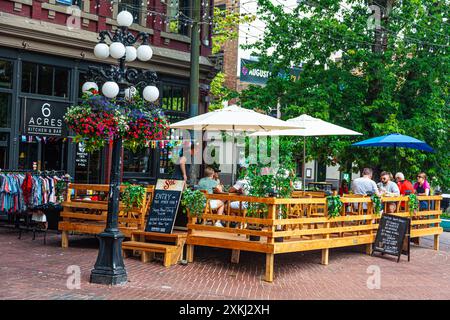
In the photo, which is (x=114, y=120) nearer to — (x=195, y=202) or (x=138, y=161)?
(x=195, y=202)

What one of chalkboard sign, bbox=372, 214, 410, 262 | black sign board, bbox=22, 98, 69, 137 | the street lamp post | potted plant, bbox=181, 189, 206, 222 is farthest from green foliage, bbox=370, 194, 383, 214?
black sign board, bbox=22, 98, 69, 137

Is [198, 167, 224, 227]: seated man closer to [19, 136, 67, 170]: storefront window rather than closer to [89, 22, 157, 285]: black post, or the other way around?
[89, 22, 157, 285]: black post

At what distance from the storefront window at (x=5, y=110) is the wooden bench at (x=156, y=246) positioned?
5949 mm

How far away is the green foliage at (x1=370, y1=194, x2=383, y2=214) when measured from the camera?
12727 mm

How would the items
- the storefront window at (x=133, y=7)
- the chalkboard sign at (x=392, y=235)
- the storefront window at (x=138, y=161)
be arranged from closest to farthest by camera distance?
the chalkboard sign at (x=392, y=235), the storefront window at (x=133, y=7), the storefront window at (x=138, y=161)

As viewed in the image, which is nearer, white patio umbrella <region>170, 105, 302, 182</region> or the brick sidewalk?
the brick sidewalk

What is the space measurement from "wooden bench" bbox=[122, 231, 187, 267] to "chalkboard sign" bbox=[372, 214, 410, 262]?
14.6 ft

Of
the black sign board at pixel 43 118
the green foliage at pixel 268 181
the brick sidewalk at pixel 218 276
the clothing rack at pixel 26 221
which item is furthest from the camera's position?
the black sign board at pixel 43 118

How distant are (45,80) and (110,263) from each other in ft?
28.2

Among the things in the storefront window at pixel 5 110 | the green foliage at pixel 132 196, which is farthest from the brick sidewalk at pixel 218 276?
the storefront window at pixel 5 110

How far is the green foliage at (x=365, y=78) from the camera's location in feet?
59.8

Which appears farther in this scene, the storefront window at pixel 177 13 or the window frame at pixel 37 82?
the storefront window at pixel 177 13

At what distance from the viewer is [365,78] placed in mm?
18625

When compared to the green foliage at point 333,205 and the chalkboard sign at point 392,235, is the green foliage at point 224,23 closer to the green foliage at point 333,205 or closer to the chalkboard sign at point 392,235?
the chalkboard sign at point 392,235
